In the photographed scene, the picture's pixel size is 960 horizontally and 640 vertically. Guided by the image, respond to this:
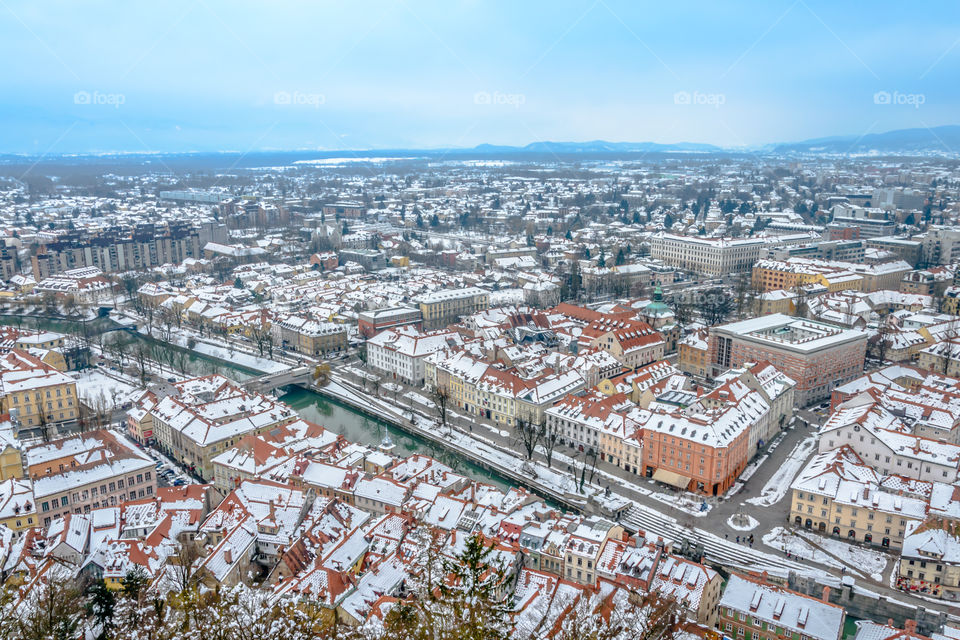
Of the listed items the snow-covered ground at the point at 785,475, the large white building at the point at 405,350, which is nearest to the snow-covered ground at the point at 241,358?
the large white building at the point at 405,350

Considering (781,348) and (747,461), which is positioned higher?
(781,348)

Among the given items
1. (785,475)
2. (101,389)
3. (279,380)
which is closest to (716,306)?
(785,475)

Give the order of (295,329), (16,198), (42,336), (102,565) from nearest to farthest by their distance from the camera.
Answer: (102,565)
(42,336)
(295,329)
(16,198)

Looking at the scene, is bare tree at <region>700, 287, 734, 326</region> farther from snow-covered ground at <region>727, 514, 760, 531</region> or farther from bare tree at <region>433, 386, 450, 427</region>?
snow-covered ground at <region>727, 514, 760, 531</region>

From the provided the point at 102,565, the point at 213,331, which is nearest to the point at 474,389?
the point at 102,565

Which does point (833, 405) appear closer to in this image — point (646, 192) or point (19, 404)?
point (19, 404)
